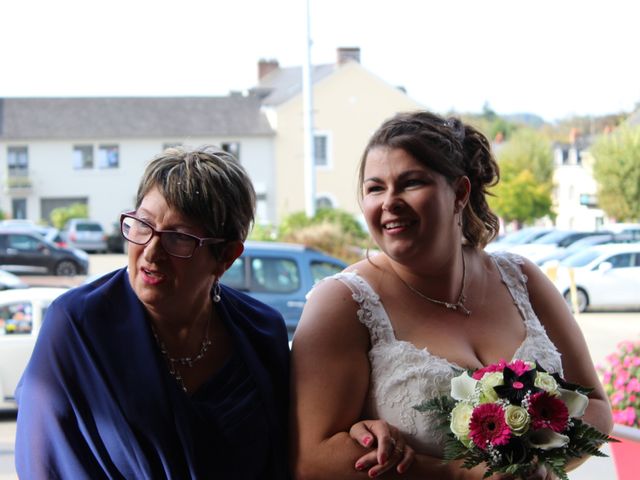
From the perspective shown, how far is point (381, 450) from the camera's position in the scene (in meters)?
2.77

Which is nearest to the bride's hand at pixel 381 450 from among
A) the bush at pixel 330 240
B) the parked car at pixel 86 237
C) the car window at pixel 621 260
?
the bush at pixel 330 240

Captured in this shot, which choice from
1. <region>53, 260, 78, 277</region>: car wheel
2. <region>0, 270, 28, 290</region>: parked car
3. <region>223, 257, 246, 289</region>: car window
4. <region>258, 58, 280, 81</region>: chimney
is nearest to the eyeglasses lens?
<region>223, 257, 246, 289</region>: car window

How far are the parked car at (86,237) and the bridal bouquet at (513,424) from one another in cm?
4507

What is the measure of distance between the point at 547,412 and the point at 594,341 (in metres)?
15.3

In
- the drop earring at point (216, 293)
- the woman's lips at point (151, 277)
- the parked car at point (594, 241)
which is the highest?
the woman's lips at point (151, 277)

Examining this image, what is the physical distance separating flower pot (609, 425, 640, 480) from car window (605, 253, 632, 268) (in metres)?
19.1

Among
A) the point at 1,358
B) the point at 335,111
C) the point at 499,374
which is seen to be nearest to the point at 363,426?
the point at 499,374

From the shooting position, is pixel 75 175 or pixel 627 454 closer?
pixel 627 454

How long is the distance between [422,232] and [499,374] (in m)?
0.52

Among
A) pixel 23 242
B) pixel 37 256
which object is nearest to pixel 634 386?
pixel 37 256

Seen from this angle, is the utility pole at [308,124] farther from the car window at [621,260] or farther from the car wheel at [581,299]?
the car window at [621,260]

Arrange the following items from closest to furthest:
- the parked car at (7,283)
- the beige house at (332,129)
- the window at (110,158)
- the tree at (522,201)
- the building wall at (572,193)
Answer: the parked car at (7,283) → the tree at (522,201) → the beige house at (332,129) → the window at (110,158) → the building wall at (572,193)

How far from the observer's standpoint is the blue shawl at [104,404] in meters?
2.50

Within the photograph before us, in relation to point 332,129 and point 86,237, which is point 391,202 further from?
point 332,129
